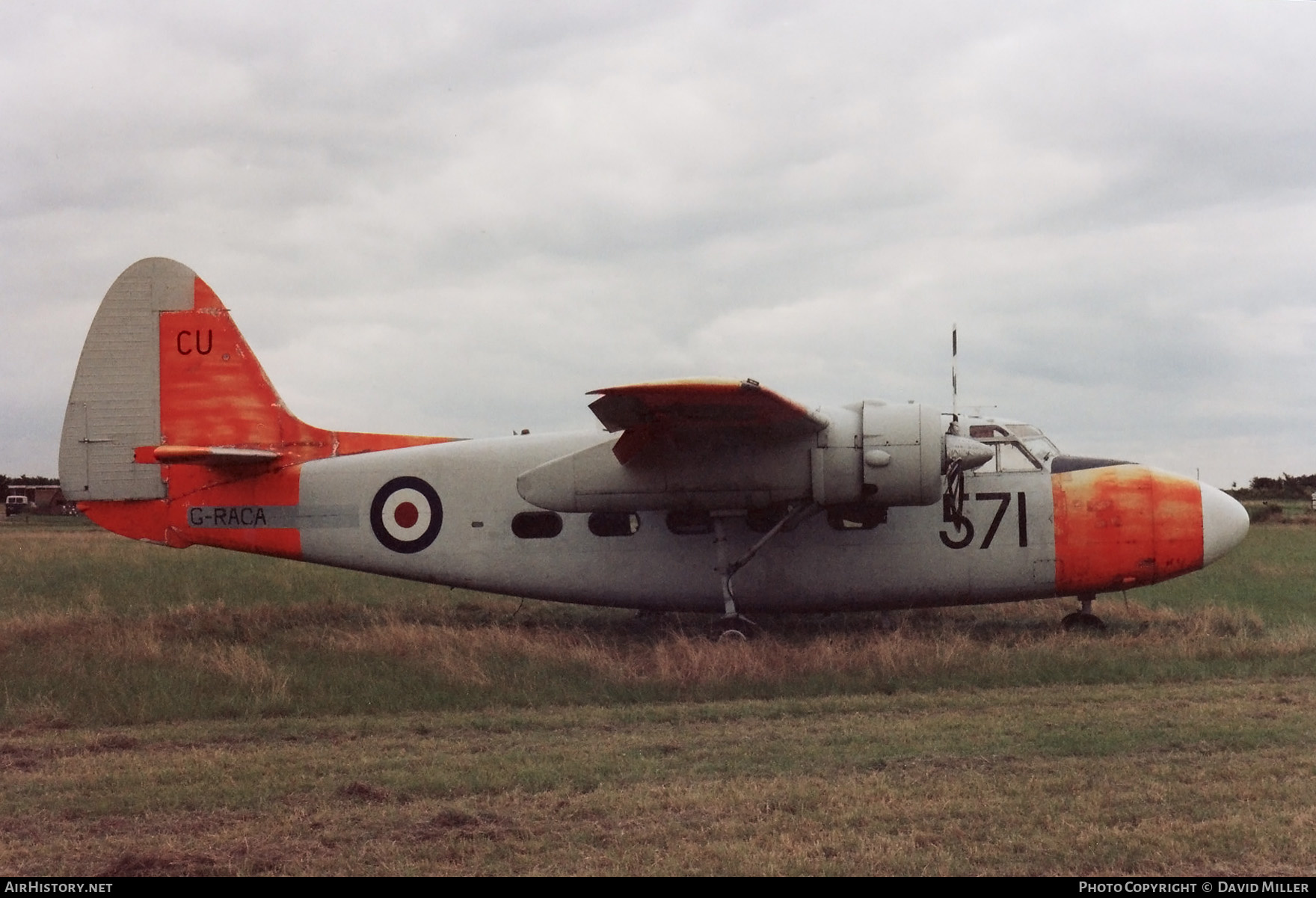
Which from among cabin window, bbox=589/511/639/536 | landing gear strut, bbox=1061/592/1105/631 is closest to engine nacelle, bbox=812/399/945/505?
cabin window, bbox=589/511/639/536

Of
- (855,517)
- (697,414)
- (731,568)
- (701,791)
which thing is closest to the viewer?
(701,791)

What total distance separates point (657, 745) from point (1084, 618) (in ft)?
25.2

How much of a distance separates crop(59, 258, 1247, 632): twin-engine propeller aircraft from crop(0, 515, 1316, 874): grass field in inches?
31.3

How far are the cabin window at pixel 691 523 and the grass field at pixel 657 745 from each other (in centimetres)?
148

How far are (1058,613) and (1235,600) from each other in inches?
140

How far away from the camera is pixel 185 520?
1388 centimetres

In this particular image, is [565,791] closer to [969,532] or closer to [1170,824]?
[1170,824]

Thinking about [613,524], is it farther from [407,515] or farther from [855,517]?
[855,517]

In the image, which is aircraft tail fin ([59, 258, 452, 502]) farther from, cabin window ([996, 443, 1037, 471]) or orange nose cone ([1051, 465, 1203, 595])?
orange nose cone ([1051, 465, 1203, 595])

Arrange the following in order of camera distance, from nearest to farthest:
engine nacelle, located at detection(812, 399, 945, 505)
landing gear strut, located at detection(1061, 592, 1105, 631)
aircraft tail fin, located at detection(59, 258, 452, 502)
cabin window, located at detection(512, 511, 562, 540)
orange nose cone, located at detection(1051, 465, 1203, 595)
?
engine nacelle, located at detection(812, 399, 945, 505) < orange nose cone, located at detection(1051, 465, 1203, 595) < landing gear strut, located at detection(1061, 592, 1105, 631) < cabin window, located at detection(512, 511, 562, 540) < aircraft tail fin, located at detection(59, 258, 452, 502)

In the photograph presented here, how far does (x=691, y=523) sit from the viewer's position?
43.2ft

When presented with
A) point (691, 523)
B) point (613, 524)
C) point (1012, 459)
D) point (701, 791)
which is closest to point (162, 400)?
point (613, 524)

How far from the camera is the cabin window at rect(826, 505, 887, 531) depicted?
1299 centimetres

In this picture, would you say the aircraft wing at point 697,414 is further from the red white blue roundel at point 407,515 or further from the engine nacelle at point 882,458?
the red white blue roundel at point 407,515
